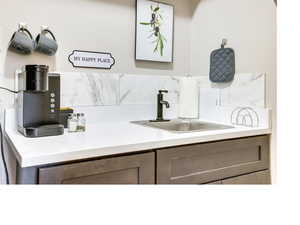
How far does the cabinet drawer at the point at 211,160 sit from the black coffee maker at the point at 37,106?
0.54m

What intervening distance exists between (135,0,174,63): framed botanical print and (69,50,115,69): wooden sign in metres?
0.23

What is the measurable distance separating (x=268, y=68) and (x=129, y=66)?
2.98 ft

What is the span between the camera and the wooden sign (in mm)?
1465

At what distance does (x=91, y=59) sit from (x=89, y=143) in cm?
75

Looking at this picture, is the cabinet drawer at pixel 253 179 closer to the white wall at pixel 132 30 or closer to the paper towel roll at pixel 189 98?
the white wall at pixel 132 30

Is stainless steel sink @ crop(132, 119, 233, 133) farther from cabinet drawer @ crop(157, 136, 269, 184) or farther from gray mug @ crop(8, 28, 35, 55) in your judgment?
gray mug @ crop(8, 28, 35, 55)

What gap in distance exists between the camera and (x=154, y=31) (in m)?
1.77

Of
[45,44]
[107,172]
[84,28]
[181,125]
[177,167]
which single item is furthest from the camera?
[181,125]

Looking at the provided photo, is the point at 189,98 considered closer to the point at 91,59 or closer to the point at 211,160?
the point at 211,160

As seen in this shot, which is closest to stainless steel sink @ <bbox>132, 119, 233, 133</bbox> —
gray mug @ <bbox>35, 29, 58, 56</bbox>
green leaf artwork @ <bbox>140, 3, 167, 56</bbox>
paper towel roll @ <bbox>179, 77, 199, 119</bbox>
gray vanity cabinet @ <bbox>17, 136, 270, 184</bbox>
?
paper towel roll @ <bbox>179, 77, 199, 119</bbox>

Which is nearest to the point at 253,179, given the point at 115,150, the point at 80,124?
the point at 115,150

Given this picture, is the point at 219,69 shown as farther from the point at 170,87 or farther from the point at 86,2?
the point at 86,2
